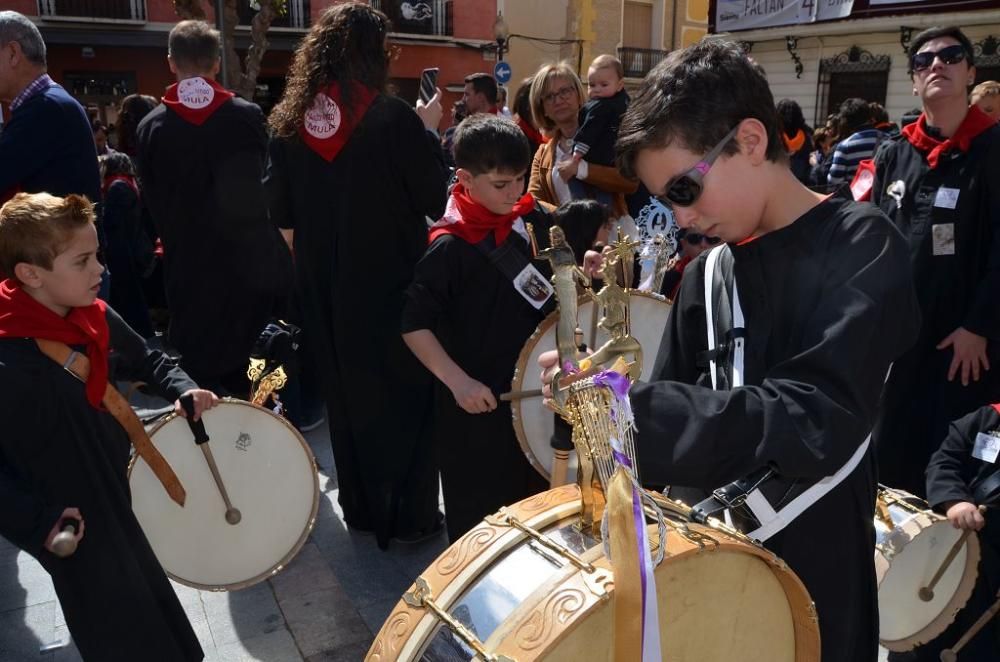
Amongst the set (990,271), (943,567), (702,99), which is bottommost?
(943,567)

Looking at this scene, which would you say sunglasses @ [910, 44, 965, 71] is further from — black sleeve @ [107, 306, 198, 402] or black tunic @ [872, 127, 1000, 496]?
black sleeve @ [107, 306, 198, 402]

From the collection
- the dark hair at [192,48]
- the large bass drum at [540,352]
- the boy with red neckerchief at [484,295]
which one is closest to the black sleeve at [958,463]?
the large bass drum at [540,352]

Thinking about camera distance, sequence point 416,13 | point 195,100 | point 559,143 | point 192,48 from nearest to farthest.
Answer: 1. point 195,100
2. point 192,48
3. point 559,143
4. point 416,13

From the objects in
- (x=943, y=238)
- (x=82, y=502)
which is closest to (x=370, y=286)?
(x=82, y=502)

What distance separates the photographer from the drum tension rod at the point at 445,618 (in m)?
1.27

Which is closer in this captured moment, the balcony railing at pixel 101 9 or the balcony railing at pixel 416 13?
the balcony railing at pixel 101 9

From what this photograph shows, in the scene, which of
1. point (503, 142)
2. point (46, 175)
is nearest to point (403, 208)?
point (503, 142)

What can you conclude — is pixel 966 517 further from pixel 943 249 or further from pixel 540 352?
pixel 540 352

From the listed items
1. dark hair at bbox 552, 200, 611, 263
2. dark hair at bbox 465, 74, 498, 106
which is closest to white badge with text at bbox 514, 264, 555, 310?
dark hair at bbox 552, 200, 611, 263

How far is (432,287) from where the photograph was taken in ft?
9.01

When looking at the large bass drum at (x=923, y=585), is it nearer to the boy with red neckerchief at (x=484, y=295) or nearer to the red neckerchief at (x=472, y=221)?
the boy with red neckerchief at (x=484, y=295)

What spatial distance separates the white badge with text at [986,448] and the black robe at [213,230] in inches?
124

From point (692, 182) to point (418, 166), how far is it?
6.68 ft

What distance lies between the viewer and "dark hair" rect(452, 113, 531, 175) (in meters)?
2.71
